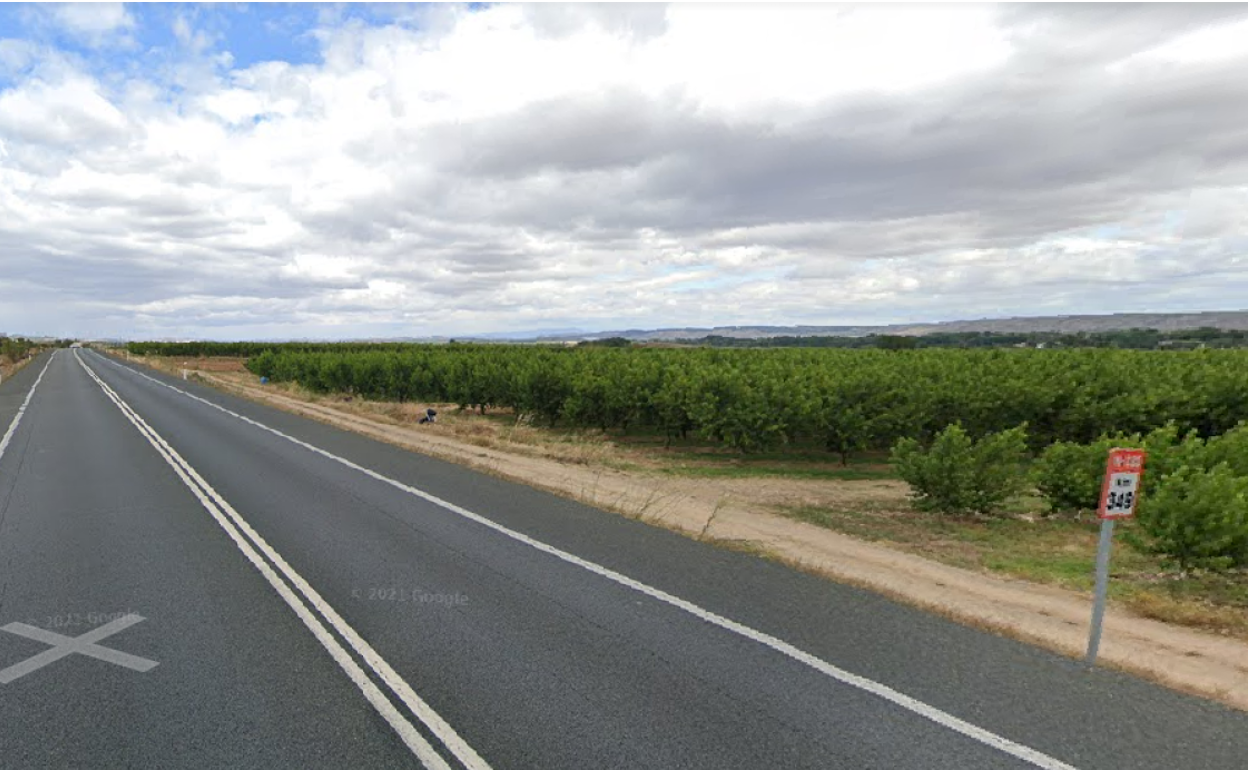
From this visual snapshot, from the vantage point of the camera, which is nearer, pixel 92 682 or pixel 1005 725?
pixel 1005 725

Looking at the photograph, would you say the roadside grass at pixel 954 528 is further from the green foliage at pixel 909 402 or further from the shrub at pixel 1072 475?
the green foliage at pixel 909 402

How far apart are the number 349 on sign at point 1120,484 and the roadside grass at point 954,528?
2.41 metres

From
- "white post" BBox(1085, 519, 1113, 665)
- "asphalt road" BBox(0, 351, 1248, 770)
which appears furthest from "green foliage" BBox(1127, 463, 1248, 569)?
"asphalt road" BBox(0, 351, 1248, 770)

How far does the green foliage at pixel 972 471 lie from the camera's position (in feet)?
37.9

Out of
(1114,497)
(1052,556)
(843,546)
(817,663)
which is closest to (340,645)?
(817,663)

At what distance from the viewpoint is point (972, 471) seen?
11.6 metres

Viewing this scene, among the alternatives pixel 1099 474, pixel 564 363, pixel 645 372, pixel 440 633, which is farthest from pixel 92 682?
pixel 564 363

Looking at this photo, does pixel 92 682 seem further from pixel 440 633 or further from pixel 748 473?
pixel 748 473

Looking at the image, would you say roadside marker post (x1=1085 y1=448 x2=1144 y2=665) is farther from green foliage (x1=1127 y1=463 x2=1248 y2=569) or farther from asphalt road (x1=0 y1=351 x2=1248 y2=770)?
green foliage (x1=1127 y1=463 x2=1248 y2=569)

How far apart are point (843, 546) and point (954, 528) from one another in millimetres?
2493

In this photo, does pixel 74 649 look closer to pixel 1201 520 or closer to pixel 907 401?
pixel 1201 520

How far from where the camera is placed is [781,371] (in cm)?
2241

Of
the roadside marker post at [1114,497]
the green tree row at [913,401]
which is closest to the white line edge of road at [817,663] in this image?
the roadside marker post at [1114,497]

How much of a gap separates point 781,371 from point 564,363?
9275 mm
